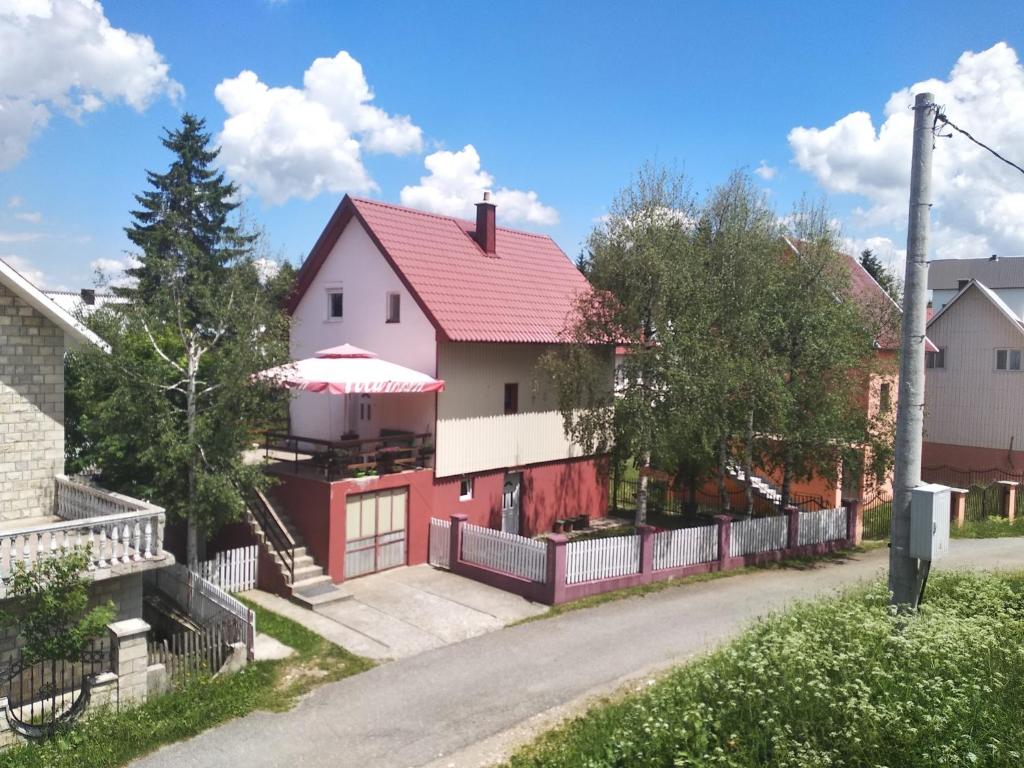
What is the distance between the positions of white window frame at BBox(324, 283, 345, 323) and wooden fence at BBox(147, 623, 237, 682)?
10995mm

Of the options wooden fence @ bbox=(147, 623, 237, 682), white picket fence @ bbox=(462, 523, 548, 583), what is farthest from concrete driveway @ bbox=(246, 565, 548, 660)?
wooden fence @ bbox=(147, 623, 237, 682)

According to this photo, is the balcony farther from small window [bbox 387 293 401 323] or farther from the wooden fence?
small window [bbox 387 293 401 323]

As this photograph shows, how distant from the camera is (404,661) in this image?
13172 mm

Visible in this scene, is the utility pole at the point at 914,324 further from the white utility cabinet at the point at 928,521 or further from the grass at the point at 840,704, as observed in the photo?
the grass at the point at 840,704

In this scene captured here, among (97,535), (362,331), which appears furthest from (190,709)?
(362,331)

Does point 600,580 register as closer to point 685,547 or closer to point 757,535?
point 685,547

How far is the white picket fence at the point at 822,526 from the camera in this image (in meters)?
20.9

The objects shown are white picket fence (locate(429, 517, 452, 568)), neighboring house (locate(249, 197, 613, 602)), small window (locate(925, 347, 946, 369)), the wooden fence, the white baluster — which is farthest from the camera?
small window (locate(925, 347, 946, 369))

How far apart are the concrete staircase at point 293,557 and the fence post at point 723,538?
8.99 m

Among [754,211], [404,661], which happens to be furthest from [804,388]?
[404,661]

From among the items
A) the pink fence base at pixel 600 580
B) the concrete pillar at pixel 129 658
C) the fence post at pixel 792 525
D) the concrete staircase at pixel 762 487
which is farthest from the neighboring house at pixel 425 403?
the concrete pillar at pixel 129 658

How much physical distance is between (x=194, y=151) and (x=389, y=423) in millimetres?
28587

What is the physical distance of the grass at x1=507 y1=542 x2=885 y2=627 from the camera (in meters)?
15.7

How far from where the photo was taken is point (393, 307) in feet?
67.9
